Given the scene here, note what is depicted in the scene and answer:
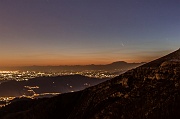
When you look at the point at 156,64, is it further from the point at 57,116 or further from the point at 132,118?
the point at 57,116

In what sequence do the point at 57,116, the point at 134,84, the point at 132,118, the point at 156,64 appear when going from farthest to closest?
1. the point at 57,116
2. the point at 156,64
3. the point at 134,84
4. the point at 132,118

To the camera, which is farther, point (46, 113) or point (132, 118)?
point (46, 113)

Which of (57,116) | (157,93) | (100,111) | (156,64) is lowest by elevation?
(57,116)

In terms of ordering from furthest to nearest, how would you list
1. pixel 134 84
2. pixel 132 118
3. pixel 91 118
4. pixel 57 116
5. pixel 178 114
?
pixel 57 116 < pixel 134 84 < pixel 91 118 < pixel 132 118 < pixel 178 114

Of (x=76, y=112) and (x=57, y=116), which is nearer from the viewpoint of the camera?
(x=76, y=112)

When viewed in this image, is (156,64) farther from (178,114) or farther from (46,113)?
(46,113)

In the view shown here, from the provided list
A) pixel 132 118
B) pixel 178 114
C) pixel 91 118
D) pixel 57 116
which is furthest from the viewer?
pixel 57 116

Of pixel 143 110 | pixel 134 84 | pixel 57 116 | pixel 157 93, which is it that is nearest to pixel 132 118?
pixel 143 110

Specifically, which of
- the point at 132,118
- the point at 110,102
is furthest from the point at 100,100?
the point at 132,118

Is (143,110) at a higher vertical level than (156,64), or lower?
lower
